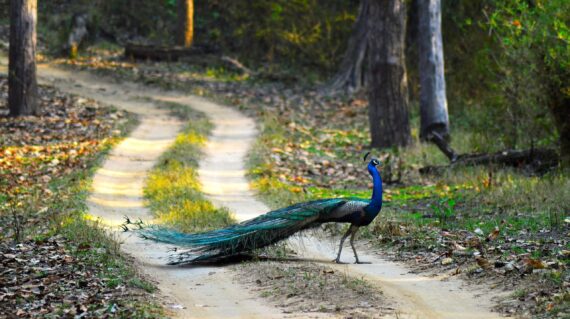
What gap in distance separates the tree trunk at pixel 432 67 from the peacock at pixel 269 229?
1280cm

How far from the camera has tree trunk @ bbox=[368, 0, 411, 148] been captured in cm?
2105

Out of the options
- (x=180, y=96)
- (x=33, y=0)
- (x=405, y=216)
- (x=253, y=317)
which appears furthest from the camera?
(x=180, y=96)

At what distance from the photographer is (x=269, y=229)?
991 cm

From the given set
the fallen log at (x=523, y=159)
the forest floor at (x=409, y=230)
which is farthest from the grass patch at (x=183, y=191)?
the fallen log at (x=523, y=159)

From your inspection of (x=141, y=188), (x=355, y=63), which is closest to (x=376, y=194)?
(x=141, y=188)

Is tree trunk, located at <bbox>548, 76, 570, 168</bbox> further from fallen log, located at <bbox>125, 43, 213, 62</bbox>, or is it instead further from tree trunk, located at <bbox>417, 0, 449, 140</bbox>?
fallen log, located at <bbox>125, 43, 213, 62</bbox>

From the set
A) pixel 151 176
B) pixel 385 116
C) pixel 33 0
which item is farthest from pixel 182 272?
pixel 33 0

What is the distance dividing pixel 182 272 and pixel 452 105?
19079mm

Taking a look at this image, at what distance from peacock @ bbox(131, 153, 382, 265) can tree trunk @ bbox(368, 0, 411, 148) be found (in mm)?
11494

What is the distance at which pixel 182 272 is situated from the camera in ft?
32.1

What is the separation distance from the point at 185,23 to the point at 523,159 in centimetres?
2177

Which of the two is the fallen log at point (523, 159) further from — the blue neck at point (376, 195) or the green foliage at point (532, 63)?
the blue neck at point (376, 195)

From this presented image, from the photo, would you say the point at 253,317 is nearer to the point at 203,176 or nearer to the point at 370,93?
the point at 203,176

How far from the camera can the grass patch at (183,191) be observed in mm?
12688
